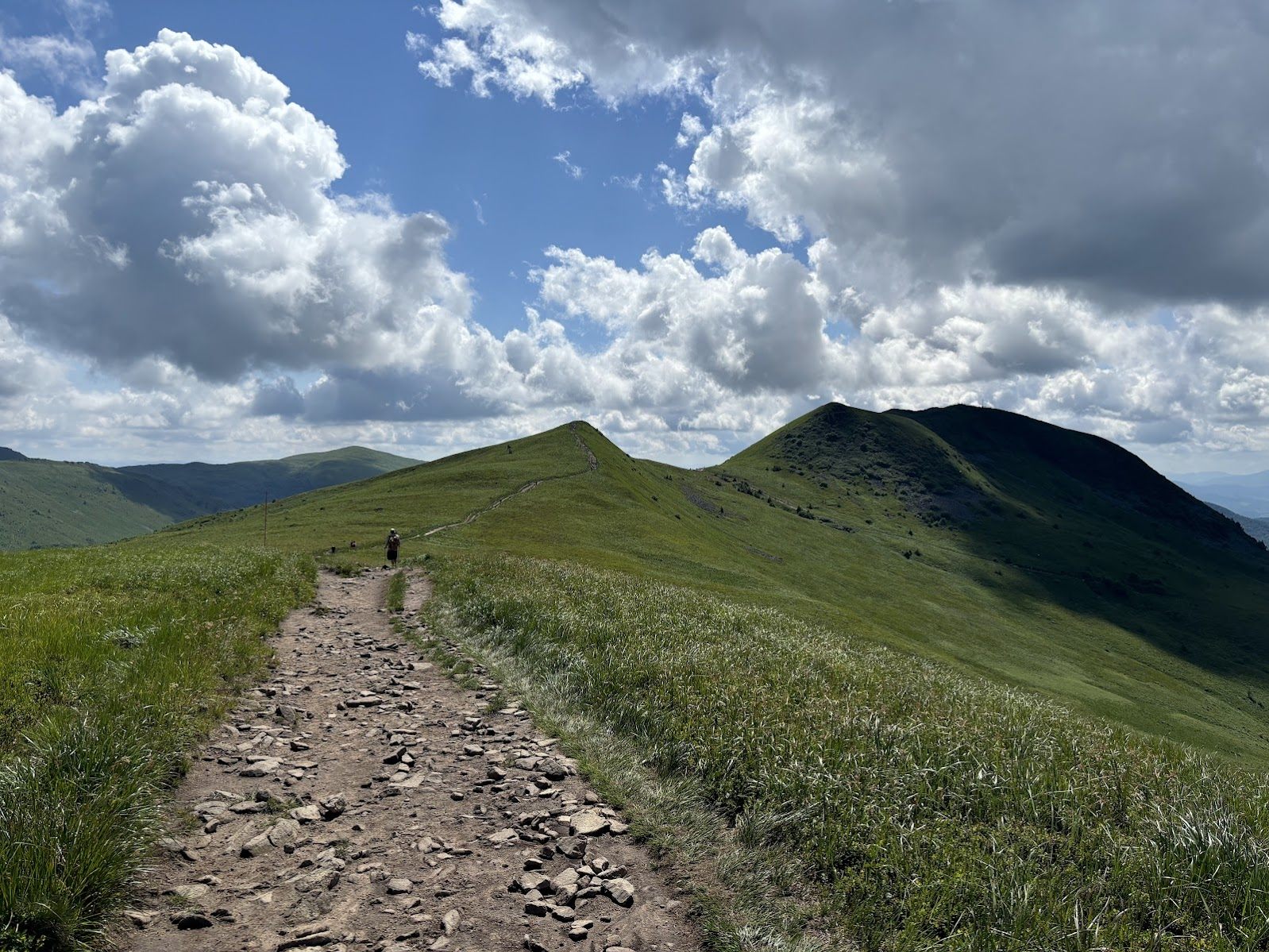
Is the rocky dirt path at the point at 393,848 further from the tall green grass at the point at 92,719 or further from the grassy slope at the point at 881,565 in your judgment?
the grassy slope at the point at 881,565

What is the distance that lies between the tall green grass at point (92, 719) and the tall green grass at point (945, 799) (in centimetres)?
663

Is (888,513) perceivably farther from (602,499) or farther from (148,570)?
(148,570)

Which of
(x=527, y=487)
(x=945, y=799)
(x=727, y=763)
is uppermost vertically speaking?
(x=527, y=487)

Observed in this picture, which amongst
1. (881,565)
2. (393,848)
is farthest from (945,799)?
(881,565)

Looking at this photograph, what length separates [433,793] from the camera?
30.3ft

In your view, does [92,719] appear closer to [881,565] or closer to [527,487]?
[527,487]

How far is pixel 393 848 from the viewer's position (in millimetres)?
7699

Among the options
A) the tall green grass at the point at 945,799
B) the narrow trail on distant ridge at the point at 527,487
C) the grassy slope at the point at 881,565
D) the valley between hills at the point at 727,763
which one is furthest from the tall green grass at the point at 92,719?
the narrow trail on distant ridge at the point at 527,487

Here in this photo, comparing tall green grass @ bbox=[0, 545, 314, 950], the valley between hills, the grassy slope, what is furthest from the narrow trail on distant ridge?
tall green grass @ bbox=[0, 545, 314, 950]

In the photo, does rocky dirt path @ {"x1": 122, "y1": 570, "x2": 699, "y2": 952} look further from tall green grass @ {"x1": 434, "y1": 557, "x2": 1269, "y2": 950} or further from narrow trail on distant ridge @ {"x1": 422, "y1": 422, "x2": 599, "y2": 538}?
narrow trail on distant ridge @ {"x1": 422, "y1": 422, "x2": 599, "y2": 538}

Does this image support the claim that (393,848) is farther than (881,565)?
No

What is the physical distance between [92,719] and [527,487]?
8759cm

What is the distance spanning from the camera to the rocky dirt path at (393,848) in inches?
243

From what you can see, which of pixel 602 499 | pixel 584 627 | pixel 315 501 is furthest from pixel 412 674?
pixel 315 501
